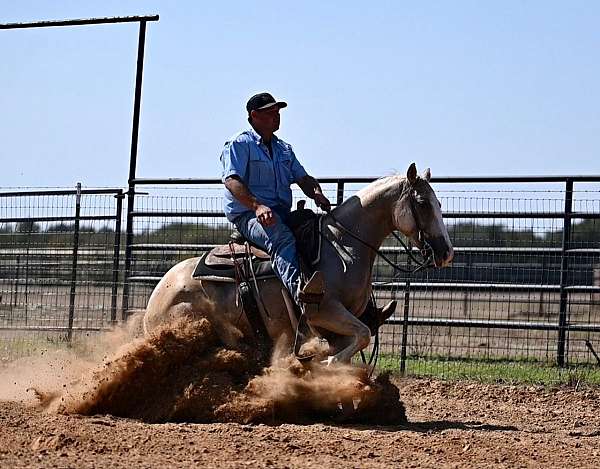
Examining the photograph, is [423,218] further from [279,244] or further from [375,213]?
[279,244]

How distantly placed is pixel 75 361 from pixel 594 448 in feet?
14.8

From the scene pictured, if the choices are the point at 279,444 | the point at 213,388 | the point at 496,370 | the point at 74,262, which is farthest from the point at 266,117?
the point at 74,262

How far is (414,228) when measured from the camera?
26.4ft

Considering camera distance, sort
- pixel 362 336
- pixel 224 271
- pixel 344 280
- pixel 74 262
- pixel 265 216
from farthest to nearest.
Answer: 1. pixel 74 262
2. pixel 224 271
3. pixel 344 280
4. pixel 265 216
5. pixel 362 336

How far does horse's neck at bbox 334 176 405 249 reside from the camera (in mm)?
8234

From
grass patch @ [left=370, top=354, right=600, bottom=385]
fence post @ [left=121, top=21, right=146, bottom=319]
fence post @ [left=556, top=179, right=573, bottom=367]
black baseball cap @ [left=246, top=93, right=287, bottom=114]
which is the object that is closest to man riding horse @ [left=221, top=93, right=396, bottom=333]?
black baseball cap @ [left=246, top=93, right=287, bottom=114]

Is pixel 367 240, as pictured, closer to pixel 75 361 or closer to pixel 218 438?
pixel 218 438

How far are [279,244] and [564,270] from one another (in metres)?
4.44

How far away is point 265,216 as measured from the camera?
7977mm

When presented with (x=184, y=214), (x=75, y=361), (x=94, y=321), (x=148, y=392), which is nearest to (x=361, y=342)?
(x=148, y=392)

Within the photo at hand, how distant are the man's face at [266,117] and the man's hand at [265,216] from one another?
81 cm

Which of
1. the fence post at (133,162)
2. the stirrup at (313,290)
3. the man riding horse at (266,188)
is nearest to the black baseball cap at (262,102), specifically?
the man riding horse at (266,188)

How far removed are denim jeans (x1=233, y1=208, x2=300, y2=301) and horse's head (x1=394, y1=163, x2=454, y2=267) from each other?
33.7 inches

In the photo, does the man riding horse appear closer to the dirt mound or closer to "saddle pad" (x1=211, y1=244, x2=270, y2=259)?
"saddle pad" (x1=211, y1=244, x2=270, y2=259)
